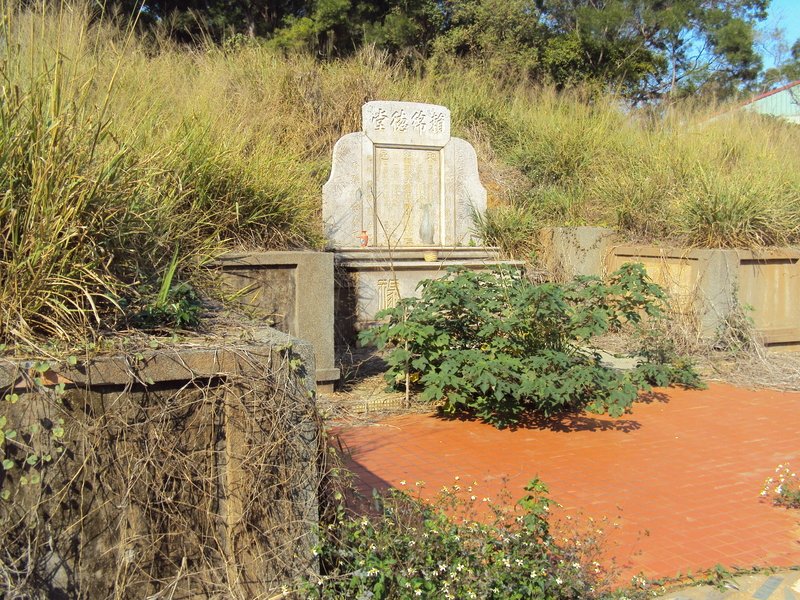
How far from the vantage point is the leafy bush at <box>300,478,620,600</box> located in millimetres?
Result: 3029

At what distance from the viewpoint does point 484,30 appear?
20016 millimetres

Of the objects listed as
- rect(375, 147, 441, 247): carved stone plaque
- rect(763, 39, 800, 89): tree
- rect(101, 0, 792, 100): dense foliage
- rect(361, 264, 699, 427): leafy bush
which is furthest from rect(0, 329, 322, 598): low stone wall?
rect(763, 39, 800, 89): tree

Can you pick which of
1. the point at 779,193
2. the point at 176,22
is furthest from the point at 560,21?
the point at 779,193

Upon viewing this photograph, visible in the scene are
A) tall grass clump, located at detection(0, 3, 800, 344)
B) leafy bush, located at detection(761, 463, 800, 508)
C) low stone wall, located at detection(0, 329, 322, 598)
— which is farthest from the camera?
leafy bush, located at detection(761, 463, 800, 508)

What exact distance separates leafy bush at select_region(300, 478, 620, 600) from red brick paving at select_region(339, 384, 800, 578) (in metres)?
0.80

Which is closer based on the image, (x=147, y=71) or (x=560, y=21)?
(x=147, y=71)

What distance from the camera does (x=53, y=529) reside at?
269 cm

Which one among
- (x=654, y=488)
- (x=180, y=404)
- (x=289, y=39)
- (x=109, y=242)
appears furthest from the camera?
(x=289, y=39)

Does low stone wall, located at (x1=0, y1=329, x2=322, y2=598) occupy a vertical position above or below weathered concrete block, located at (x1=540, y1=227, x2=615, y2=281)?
below

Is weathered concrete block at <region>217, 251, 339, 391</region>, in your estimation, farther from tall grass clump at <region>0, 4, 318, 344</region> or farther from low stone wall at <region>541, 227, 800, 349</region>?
low stone wall at <region>541, 227, 800, 349</region>

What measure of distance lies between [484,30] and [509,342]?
15344 millimetres

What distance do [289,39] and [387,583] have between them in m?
16.7

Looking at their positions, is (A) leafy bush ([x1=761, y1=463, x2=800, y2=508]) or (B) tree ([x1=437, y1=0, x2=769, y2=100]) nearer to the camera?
(A) leafy bush ([x1=761, y1=463, x2=800, y2=508])

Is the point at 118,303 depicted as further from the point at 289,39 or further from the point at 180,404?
the point at 289,39
